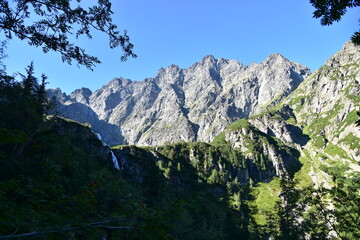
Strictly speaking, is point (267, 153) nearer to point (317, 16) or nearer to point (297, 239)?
point (297, 239)

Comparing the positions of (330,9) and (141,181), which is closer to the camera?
(330,9)

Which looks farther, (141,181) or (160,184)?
(141,181)

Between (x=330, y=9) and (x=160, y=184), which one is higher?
(x=160, y=184)

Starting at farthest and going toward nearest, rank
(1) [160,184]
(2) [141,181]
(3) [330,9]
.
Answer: (2) [141,181], (1) [160,184], (3) [330,9]

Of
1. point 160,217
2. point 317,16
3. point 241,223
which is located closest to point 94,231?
point 160,217

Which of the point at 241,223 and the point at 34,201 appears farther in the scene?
the point at 241,223

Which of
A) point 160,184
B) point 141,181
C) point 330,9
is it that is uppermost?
point 141,181

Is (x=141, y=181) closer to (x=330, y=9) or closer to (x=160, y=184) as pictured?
(x=160, y=184)

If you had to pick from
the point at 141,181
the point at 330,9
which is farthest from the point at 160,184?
the point at 330,9

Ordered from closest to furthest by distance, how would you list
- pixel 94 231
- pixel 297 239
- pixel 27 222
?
pixel 27 222, pixel 94 231, pixel 297 239

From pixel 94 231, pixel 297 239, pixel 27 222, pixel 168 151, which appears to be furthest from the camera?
pixel 168 151

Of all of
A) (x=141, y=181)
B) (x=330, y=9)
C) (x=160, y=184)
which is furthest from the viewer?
(x=141, y=181)

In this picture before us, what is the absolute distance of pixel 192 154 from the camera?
159 m

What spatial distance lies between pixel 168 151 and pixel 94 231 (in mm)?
150406
